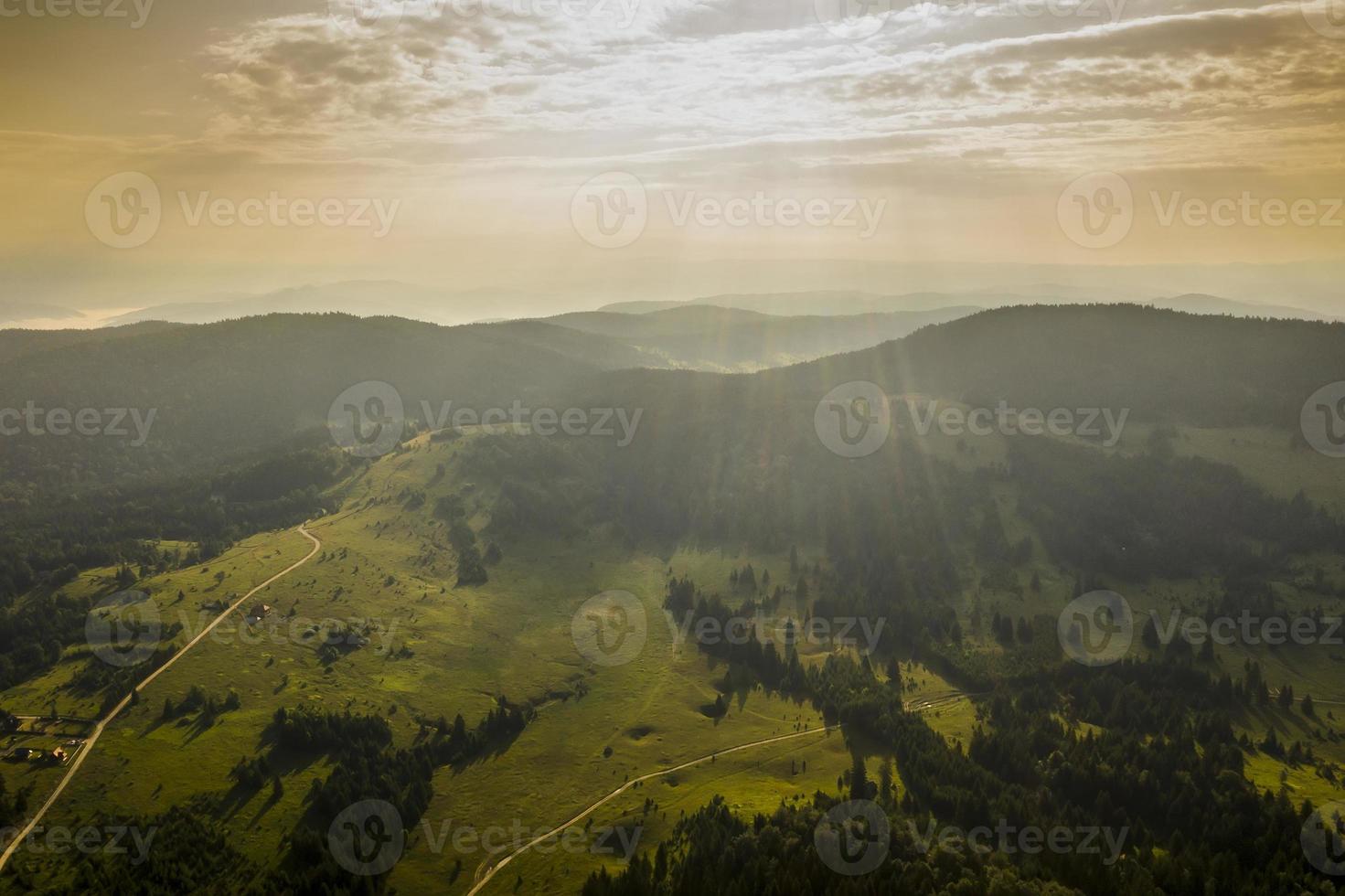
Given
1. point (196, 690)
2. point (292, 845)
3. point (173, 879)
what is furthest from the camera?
point (196, 690)

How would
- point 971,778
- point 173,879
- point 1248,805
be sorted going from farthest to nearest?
point 971,778, point 1248,805, point 173,879

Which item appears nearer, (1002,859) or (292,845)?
(1002,859)

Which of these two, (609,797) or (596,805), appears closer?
(596,805)

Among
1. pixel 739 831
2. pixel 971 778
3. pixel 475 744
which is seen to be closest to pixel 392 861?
pixel 475 744

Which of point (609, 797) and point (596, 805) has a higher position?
point (596, 805)

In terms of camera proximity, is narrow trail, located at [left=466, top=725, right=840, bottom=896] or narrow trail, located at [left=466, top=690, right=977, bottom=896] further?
narrow trail, located at [left=466, top=725, right=840, bottom=896]

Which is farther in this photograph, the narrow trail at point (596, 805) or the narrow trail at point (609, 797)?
the narrow trail at point (609, 797)

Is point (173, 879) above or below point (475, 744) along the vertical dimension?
above

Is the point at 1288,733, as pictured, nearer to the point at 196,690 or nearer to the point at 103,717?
the point at 196,690
